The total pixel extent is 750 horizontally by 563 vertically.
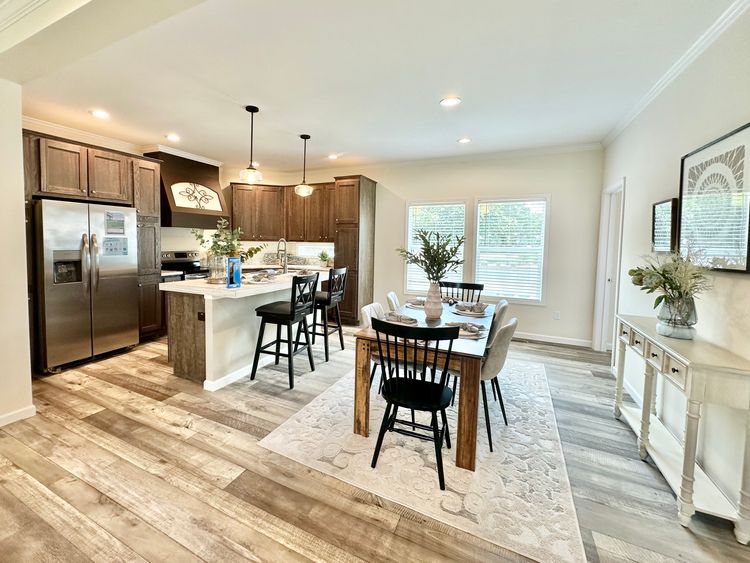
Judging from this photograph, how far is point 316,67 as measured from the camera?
8.95 ft

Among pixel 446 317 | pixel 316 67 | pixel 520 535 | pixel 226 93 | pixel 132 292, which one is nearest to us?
pixel 520 535

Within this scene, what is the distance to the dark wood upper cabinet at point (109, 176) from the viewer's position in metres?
3.80

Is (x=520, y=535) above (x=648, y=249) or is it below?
below

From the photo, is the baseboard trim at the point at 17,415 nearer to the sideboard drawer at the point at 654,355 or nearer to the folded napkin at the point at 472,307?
the folded napkin at the point at 472,307

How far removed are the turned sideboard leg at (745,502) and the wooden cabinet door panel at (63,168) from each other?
220 inches

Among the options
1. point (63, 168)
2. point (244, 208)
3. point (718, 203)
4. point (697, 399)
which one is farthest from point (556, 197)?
point (63, 168)

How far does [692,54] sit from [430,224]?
3.56m

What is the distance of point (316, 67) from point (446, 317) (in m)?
2.32

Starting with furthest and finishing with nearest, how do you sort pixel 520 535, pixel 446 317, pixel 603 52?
pixel 446 317, pixel 603 52, pixel 520 535

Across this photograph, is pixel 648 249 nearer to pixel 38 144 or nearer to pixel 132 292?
pixel 132 292

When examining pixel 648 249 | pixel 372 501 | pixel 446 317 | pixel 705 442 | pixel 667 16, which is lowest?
pixel 372 501

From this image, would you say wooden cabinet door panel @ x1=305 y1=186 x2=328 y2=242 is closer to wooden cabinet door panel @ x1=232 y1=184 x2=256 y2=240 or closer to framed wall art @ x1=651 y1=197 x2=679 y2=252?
wooden cabinet door panel @ x1=232 y1=184 x2=256 y2=240

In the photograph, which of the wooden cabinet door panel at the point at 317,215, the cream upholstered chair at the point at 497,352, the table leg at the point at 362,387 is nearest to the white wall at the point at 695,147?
the cream upholstered chair at the point at 497,352

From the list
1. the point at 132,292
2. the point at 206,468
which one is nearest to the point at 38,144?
the point at 132,292
